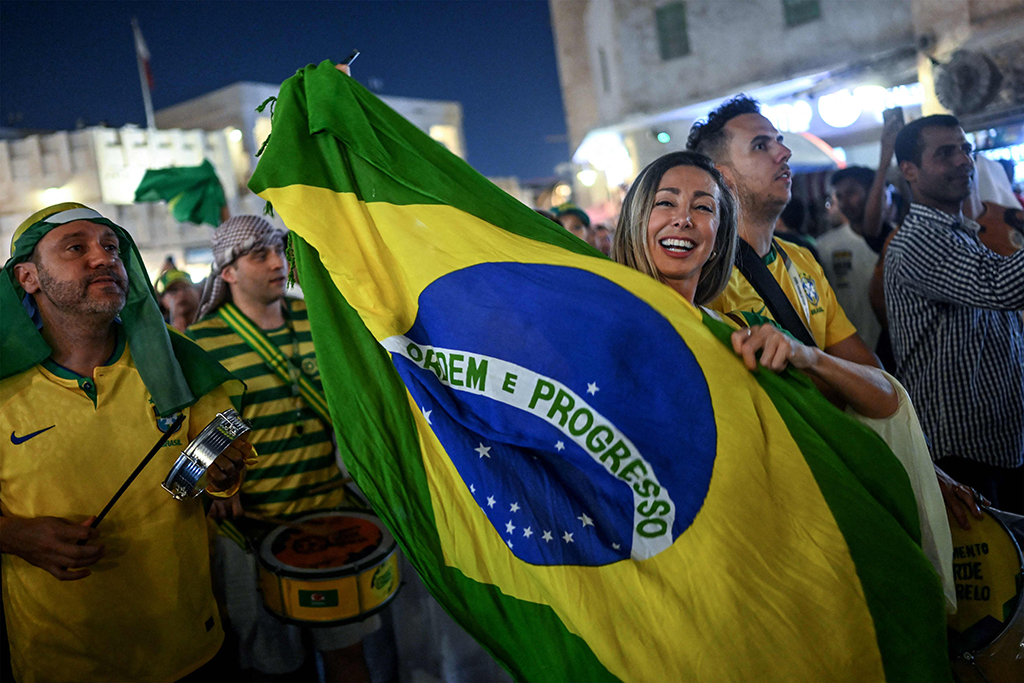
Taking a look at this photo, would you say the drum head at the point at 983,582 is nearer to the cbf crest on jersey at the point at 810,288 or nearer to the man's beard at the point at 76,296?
the cbf crest on jersey at the point at 810,288

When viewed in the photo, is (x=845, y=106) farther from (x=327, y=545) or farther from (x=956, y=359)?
(x=327, y=545)

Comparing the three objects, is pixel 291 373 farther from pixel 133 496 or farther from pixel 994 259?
pixel 994 259

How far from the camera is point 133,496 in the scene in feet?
8.38

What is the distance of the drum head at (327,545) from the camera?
3.04 metres

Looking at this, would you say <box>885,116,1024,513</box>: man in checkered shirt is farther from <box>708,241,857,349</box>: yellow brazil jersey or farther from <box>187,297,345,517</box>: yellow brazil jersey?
<box>187,297,345,517</box>: yellow brazil jersey

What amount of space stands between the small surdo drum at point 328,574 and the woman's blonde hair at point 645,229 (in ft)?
5.45

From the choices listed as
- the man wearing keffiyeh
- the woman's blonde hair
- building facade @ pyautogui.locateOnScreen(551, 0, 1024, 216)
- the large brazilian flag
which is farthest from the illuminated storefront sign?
the man wearing keffiyeh

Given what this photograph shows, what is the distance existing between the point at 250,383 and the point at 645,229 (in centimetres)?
230

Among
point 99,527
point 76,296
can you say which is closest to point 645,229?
point 76,296

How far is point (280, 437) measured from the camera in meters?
3.70

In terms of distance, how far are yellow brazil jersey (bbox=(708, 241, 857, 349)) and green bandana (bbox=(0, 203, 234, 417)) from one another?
1.91 meters

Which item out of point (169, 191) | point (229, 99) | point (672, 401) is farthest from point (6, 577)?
point (229, 99)

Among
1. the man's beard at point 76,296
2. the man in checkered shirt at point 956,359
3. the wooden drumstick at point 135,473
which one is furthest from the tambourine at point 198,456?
the man in checkered shirt at point 956,359

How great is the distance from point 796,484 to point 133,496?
215 cm
